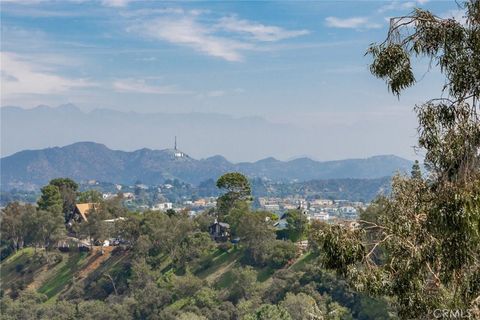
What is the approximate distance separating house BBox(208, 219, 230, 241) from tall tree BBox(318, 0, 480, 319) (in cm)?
4274

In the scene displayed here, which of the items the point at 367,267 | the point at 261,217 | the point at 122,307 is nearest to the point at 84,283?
the point at 122,307

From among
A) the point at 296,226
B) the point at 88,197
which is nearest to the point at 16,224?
the point at 88,197

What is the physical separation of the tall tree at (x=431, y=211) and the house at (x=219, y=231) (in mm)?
42739

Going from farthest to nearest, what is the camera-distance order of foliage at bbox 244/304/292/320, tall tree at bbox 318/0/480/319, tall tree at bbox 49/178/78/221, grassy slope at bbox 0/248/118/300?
tall tree at bbox 49/178/78/221, grassy slope at bbox 0/248/118/300, foliage at bbox 244/304/292/320, tall tree at bbox 318/0/480/319

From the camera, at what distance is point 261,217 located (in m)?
46.6

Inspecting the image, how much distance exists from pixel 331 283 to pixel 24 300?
21.2 metres

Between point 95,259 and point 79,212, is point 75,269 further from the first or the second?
point 79,212

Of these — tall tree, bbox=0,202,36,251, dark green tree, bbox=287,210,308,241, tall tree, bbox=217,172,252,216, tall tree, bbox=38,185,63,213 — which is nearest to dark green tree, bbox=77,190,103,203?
tall tree, bbox=38,185,63,213

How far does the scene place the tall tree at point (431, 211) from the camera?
836 cm

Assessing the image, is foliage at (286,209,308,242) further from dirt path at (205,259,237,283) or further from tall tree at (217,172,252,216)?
dirt path at (205,259,237,283)

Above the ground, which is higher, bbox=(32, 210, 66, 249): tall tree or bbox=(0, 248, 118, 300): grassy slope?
bbox=(32, 210, 66, 249): tall tree

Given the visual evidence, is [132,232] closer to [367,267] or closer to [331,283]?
[331,283]

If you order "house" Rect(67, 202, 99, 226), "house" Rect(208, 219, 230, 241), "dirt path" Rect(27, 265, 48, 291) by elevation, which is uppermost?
"house" Rect(67, 202, 99, 226)

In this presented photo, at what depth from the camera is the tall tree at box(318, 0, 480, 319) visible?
836 cm
